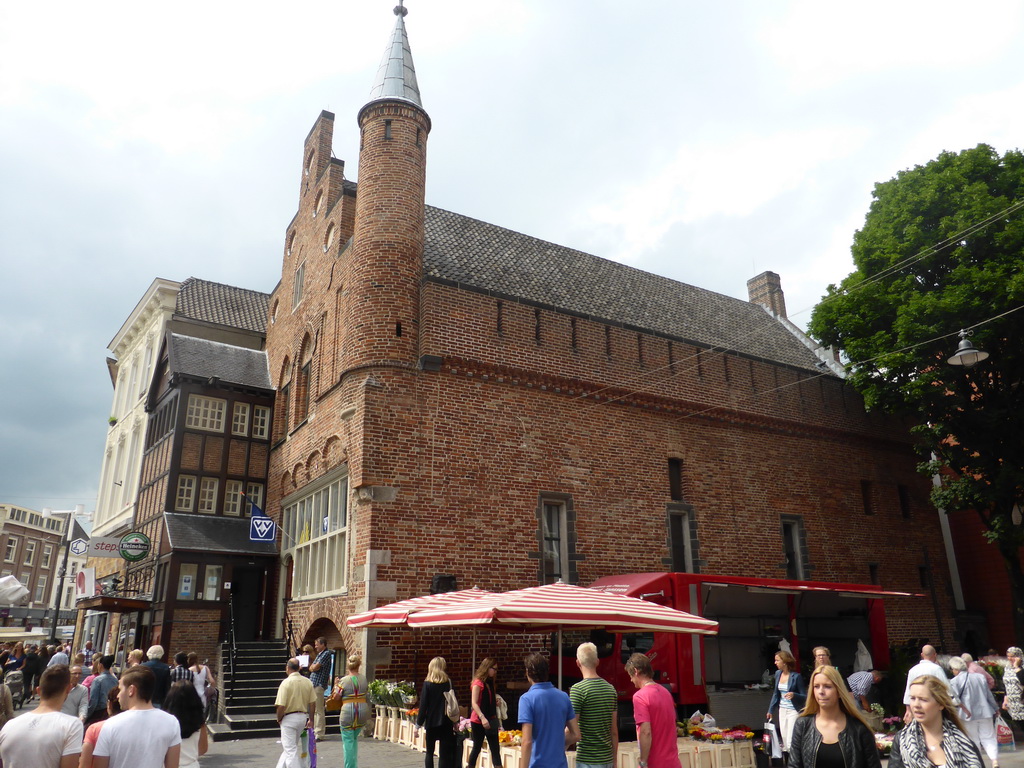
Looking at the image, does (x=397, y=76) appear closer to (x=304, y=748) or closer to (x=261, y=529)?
(x=261, y=529)

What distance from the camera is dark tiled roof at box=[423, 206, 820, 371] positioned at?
58.3 ft

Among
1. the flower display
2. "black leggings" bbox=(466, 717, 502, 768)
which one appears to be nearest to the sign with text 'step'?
the flower display

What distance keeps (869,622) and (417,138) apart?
14738 mm

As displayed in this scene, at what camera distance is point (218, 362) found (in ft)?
70.7

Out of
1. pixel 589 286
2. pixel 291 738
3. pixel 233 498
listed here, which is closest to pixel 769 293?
pixel 589 286

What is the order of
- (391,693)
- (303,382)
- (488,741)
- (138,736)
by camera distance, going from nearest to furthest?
1. (138,736)
2. (488,741)
3. (391,693)
4. (303,382)

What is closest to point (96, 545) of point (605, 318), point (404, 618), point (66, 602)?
point (404, 618)

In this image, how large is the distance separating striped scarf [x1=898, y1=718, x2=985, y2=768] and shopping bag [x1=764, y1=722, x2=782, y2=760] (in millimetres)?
6690

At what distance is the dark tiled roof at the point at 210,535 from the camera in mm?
17953

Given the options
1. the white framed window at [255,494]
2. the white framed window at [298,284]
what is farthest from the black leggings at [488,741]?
the white framed window at [298,284]

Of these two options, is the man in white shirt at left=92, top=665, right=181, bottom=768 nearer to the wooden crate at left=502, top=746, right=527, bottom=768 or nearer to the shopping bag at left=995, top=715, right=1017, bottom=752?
the wooden crate at left=502, top=746, right=527, bottom=768

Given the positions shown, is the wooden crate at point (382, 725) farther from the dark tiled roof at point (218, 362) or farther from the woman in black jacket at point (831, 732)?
the dark tiled roof at point (218, 362)

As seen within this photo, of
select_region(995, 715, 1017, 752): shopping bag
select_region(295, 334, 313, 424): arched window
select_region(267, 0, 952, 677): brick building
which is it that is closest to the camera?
select_region(995, 715, 1017, 752): shopping bag

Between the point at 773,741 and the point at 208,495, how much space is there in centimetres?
1538
